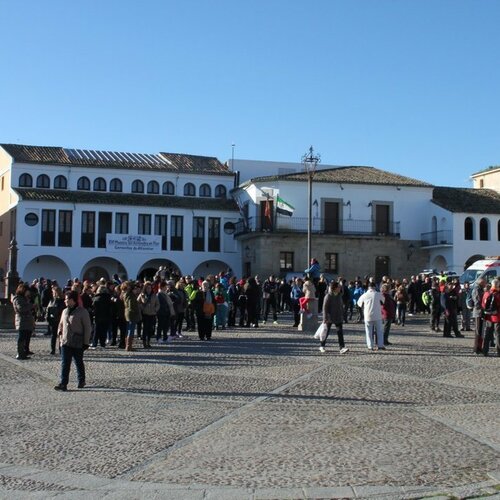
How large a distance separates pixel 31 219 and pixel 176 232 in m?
9.36

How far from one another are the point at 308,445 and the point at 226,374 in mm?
5451

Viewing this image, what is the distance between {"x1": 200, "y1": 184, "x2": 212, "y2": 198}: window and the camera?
170 ft

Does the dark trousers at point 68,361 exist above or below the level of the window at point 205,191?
below

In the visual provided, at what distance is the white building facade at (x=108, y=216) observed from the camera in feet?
151

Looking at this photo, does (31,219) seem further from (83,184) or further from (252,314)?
(252,314)

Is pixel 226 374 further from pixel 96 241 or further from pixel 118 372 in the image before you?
pixel 96 241

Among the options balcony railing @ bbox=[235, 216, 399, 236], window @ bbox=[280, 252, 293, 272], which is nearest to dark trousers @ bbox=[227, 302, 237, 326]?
balcony railing @ bbox=[235, 216, 399, 236]

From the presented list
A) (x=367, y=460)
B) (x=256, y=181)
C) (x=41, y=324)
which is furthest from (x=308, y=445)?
(x=256, y=181)

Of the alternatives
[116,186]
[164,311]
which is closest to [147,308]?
[164,311]

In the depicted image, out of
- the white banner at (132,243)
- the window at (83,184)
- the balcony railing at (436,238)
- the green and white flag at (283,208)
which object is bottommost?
the white banner at (132,243)

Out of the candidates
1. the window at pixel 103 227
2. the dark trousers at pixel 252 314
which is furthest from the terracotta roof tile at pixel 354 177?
the dark trousers at pixel 252 314

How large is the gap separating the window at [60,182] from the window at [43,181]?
51cm

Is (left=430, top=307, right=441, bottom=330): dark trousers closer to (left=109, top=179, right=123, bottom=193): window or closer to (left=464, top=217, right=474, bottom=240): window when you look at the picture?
(left=464, top=217, right=474, bottom=240): window

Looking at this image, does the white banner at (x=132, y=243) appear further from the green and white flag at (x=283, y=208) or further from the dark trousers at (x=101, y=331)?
the dark trousers at (x=101, y=331)
